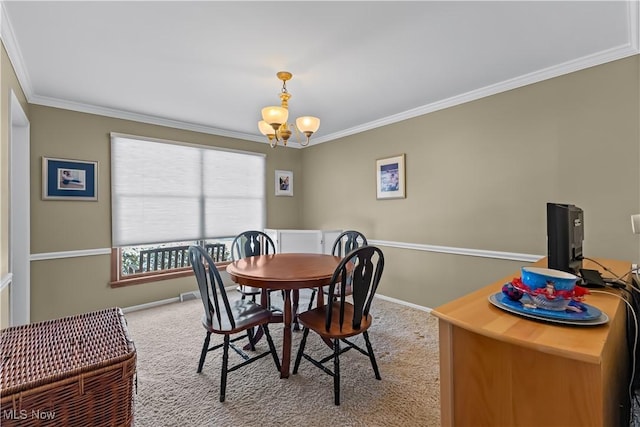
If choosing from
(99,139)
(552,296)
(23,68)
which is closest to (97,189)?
(99,139)

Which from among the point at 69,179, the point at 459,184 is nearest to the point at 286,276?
the point at 459,184

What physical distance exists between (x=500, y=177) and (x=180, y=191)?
3.82 metres

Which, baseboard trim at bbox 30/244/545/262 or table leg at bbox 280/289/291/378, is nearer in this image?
table leg at bbox 280/289/291/378

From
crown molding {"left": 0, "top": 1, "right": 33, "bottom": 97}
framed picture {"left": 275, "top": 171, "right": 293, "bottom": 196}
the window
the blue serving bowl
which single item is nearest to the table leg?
the blue serving bowl

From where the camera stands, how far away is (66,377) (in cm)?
82

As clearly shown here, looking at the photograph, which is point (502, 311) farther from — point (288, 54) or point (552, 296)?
point (288, 54)

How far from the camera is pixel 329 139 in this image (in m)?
4.60

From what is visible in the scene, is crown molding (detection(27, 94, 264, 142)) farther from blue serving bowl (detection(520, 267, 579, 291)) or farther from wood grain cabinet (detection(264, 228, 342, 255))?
blue serving bowl (detection(520, 267, 579, 291))

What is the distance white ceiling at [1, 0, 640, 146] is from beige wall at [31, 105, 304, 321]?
0.25 metres

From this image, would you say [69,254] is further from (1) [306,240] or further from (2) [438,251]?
(2) [438,251]

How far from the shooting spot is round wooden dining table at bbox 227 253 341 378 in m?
1.93

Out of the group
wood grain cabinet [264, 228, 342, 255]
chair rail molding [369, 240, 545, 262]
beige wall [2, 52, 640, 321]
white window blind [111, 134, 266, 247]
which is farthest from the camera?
wood grain cabinet [264, 228, 342, 255]

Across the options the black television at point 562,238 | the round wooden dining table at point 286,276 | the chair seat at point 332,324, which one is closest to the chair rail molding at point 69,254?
the round wooden dining table at point 286,276

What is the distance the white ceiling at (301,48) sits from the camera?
1.72 metres
